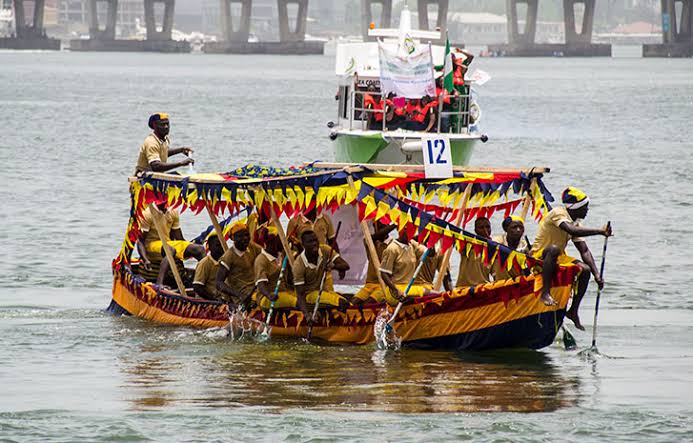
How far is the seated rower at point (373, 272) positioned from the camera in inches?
676

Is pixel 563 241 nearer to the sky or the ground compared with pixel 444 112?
nearer to the ground

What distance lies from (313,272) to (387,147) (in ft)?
55.5

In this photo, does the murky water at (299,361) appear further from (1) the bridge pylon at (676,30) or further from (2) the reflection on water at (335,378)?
(1) the bridge pylon at (676,30)

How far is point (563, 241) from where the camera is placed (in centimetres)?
1588

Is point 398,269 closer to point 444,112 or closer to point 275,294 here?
point 275,294

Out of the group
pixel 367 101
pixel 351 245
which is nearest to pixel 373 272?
pixel 351 245

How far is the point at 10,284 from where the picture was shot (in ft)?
76.6

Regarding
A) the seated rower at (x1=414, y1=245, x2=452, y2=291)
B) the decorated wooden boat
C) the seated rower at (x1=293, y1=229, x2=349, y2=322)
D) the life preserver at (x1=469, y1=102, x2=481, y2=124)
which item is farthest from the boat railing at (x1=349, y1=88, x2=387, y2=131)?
the seated rower at (x1=293, y1=229, x2=349, y2=322)

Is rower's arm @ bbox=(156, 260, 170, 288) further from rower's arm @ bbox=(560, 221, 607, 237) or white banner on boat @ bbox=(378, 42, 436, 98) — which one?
white banner on boat @ bbox=(378, 42, 436, 98)

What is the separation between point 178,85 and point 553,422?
101m

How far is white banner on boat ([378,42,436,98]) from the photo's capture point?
32.4m

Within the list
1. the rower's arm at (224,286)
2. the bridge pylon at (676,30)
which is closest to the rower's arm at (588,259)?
the rower's arm at (224,286)

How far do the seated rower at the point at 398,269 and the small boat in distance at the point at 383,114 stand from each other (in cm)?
1589

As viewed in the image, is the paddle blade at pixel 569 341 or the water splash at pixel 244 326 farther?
the water splash at pixel 244 326
